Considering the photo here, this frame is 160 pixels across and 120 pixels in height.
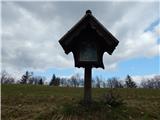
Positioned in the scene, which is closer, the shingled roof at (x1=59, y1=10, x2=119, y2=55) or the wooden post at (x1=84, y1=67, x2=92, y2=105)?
the shingled roof at (x1=59, y1=10, x2=119, y2=55)

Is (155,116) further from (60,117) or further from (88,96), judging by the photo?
(60,117)

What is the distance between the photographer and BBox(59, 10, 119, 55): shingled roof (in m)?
9.56

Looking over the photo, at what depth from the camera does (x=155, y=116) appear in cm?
1031

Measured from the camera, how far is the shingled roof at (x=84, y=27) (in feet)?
31.4

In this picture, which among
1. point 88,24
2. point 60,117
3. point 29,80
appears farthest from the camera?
point 29,80

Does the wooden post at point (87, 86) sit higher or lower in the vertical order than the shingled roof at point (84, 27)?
lower

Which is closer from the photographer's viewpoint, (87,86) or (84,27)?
(84,27)

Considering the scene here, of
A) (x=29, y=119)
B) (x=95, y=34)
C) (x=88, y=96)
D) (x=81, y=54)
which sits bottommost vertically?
(x=29, y=119)

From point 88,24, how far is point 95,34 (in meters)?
0.53

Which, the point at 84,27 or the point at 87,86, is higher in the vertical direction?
the point at 84,27

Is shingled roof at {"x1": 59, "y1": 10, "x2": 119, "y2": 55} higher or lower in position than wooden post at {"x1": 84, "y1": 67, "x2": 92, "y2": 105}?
higher

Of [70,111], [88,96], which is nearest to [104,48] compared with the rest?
[88,96]

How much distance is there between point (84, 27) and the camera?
9727 millimetres

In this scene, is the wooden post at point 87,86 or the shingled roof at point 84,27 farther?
the wooden post at point 87,86
